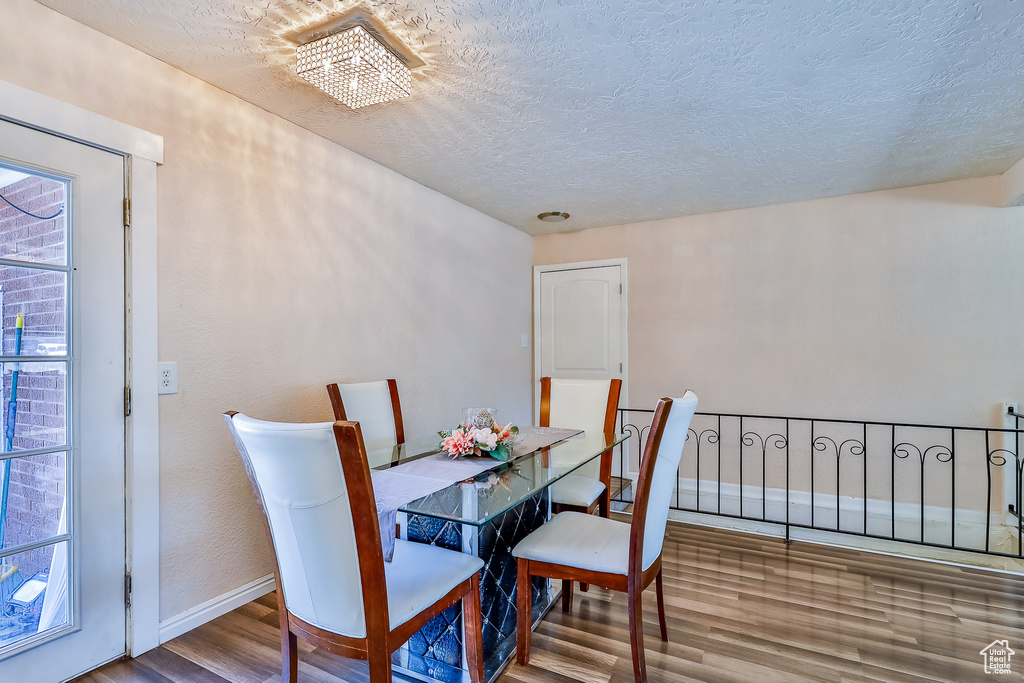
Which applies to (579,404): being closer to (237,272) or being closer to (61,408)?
(237,272)

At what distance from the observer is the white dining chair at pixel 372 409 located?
2428mm

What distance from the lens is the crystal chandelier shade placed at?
5.95 feet

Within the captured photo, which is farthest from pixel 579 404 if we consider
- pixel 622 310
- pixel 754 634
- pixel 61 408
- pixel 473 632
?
pixel 61 408

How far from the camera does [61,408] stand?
175 cm

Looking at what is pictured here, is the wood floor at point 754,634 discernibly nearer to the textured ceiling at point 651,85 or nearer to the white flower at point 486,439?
the white flower at point 486,439

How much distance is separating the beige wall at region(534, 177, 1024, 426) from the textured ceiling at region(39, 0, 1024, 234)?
15.7 inches

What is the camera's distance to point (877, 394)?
3619mm

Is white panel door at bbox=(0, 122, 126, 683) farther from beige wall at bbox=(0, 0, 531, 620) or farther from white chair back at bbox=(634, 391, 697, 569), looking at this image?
white chair back at bbox=(634, 391, 697, 569)

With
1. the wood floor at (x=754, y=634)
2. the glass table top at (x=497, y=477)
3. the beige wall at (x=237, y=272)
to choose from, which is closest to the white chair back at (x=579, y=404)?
the glass table top at (x=497, y=477)

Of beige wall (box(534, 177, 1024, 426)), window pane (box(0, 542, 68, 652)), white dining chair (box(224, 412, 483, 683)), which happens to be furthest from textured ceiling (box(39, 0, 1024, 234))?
window pane (box(0, 542, 68, 652))

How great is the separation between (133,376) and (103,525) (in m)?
0.54

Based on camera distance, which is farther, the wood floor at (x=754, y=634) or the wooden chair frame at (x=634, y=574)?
the wood floor at (x=754, y=634)

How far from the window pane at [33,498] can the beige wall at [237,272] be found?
32 cm

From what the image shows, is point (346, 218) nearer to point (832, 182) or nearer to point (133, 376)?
point (133, 376)
